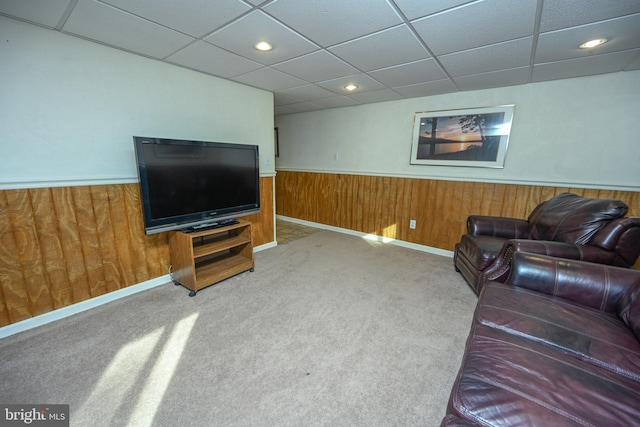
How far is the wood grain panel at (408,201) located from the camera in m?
2.91

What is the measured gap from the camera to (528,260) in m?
1.49

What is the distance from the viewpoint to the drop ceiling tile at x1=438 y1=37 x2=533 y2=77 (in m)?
1.88

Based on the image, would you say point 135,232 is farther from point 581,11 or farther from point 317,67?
point 581,11

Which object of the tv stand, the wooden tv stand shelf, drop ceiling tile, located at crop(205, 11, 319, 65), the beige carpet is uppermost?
drop ceiling tile, located at crop(205, 11, 319, 65)

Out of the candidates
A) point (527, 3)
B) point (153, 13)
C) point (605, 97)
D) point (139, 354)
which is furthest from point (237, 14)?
point (605, 97)

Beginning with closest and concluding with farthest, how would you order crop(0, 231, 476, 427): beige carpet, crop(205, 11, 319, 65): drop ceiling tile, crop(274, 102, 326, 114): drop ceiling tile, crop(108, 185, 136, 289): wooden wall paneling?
crop(0, 231, 476, 427): beige carpet < crop(205, 11, 319, 65): drop ceiling tile < crop(108, 185, 136, 289): wooden wall paneling < crop(274, 102, 326, 114): drop ceiling tile

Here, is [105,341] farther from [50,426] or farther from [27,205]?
[27,205]

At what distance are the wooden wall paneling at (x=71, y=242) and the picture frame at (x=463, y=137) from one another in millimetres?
3694

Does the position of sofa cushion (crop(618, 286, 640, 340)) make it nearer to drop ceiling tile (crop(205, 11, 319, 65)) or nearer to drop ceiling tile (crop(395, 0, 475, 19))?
drop ceiling tile (crop(395, 0, 475, 19))

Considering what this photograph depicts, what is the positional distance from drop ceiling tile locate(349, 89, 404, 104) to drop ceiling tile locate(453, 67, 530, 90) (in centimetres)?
77

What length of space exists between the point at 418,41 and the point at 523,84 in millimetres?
1776

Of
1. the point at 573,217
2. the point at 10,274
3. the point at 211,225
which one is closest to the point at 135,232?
the point at 211,225

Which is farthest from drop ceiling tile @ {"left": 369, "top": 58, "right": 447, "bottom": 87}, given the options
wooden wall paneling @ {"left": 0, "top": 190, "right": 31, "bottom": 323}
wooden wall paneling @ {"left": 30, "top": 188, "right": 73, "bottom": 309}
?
wooden wall paneling @ {"left": 0, "top": 190, "right": 31, "bottom": 323}

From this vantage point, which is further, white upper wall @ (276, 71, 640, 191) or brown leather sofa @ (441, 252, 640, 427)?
white upper wall @ (276, 71, 640, 191)
